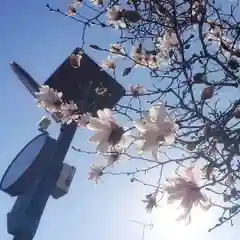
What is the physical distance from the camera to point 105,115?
2.36m

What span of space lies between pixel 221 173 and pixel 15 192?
3077 millimetres

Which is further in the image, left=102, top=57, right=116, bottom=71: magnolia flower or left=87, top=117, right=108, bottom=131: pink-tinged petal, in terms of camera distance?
left=102, top=57, right=116, bottom=71: magnolia flower

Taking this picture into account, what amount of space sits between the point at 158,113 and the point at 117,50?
4.19 feet

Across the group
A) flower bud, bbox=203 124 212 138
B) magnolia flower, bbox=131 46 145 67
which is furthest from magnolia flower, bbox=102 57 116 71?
flower bud, bbox=203 124 212 138

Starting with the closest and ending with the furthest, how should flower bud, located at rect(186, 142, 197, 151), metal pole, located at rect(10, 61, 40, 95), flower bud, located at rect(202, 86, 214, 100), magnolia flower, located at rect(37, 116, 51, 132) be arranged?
flower bud, located at rect(186, 142, 197, 151) → flower bud, located at rect(202, 86, 214, 100) → metal pole, located at rect(10, 61, 40, 95) → magnolia flower, located at rect(37, 116, 51, 132)

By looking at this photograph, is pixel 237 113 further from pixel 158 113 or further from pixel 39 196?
pixel 39 196

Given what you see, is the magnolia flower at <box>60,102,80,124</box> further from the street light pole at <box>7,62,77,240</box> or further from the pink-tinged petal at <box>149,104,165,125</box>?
the street light pole at <box>7,62,77,240</box>

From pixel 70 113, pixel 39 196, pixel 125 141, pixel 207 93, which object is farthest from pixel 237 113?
pixel 39 196

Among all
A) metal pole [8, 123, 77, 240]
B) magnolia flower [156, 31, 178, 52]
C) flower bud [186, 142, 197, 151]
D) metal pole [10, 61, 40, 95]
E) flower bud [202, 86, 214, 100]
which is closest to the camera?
flower bud [186, 142, 197, 151]

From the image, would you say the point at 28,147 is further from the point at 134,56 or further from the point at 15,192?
the point at 134,56

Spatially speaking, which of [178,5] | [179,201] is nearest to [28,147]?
[178,5]

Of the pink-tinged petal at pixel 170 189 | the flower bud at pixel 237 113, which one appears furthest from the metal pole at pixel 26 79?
the pink-tinged petal at pixel 170 189

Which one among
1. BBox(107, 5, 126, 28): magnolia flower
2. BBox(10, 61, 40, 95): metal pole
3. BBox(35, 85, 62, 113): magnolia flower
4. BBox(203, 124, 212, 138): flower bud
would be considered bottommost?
BBox(203, 124, 212, 138): flower bud

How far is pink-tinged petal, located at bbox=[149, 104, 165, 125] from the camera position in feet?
6.86
